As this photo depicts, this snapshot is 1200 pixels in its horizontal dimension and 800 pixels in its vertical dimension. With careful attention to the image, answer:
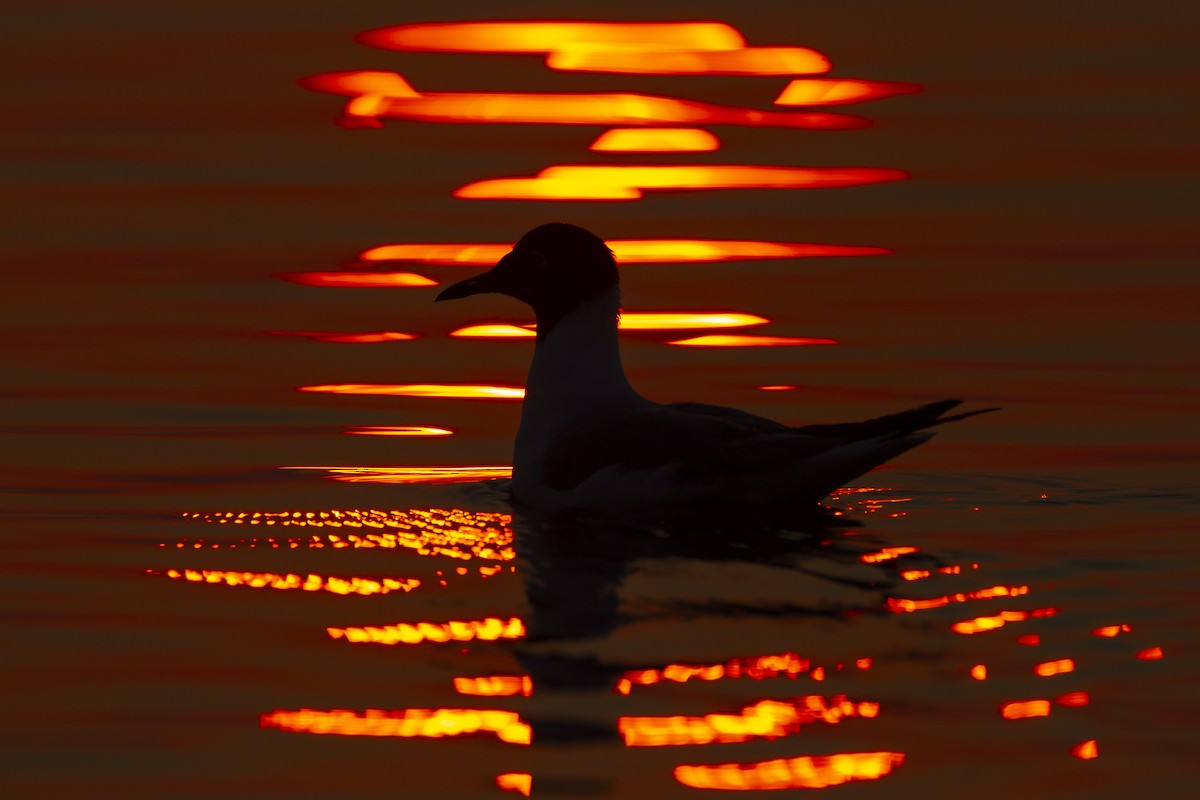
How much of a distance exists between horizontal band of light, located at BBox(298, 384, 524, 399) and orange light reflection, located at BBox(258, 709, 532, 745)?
7.27m

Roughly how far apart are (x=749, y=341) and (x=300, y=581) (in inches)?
277

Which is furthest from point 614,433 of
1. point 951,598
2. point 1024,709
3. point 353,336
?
point 353,336

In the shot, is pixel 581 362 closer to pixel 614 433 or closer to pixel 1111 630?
pixel 614 433

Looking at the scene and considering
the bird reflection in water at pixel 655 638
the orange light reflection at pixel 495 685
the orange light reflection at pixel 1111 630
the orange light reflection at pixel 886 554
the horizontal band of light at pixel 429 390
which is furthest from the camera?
the horizontal band of light at pixel 429 390

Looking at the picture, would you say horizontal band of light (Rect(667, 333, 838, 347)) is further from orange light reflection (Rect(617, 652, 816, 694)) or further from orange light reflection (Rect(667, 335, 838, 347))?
orange light reflection (Rect(617, 652, 816, 694))

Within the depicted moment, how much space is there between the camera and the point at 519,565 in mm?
9547

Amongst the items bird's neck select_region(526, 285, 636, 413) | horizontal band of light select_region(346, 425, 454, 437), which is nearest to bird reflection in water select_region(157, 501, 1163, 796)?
bird's neck select_region(526, 285, 636, 413)

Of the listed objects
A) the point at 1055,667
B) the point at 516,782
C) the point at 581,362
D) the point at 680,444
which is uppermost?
the point at 581,362

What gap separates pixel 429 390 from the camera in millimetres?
14523

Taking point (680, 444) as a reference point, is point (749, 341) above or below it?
above

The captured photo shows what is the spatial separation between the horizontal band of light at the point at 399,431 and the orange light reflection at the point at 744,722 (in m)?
6.39

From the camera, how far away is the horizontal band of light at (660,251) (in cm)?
1755

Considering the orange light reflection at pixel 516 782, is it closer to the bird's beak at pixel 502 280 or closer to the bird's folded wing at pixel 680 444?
the bird's folded wing at pixel 680 444

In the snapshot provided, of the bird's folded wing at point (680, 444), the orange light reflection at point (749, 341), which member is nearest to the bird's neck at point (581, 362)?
the bird's folded wing at point (680, 444)
